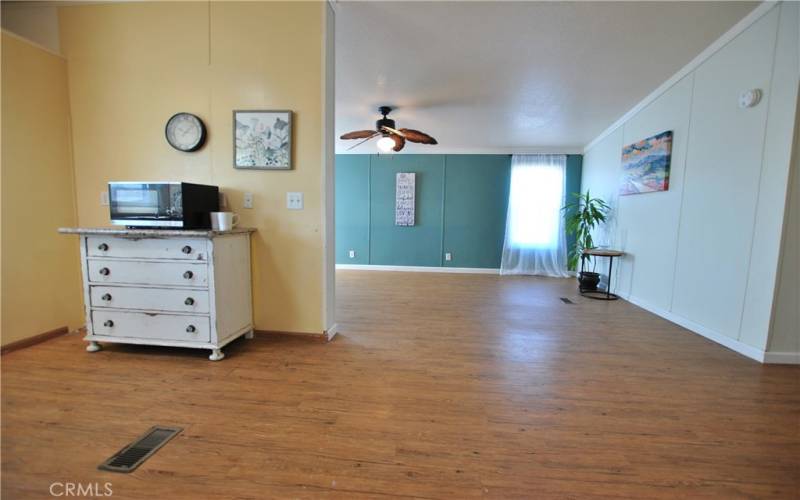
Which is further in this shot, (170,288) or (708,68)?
(708,68)

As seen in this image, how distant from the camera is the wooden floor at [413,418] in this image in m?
1.18

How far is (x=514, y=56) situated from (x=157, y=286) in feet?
11.1

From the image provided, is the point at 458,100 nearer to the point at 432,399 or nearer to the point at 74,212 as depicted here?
the point at 432,399

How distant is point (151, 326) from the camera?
215 centimetres

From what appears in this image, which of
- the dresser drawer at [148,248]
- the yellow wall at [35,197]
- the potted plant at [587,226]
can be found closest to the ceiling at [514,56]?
the potted plant at [587,226]

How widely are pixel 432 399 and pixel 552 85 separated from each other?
3.40 metres

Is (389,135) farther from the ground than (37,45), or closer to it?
closer to it

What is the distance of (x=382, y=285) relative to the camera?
4816 mm

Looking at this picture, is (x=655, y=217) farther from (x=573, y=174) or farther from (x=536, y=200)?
(x=573, y=174)

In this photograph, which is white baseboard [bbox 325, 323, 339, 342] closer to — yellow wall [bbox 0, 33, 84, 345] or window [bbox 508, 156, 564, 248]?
yellow wall [bbox 0, 33, 84, 345]

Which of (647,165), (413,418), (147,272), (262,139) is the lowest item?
(413,418)

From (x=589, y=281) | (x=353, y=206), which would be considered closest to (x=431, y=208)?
(x=353, y=206)

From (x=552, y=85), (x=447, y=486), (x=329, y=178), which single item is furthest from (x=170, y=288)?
(x=552, y=85)

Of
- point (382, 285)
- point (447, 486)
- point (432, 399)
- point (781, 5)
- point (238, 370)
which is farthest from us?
point (382, 285)
